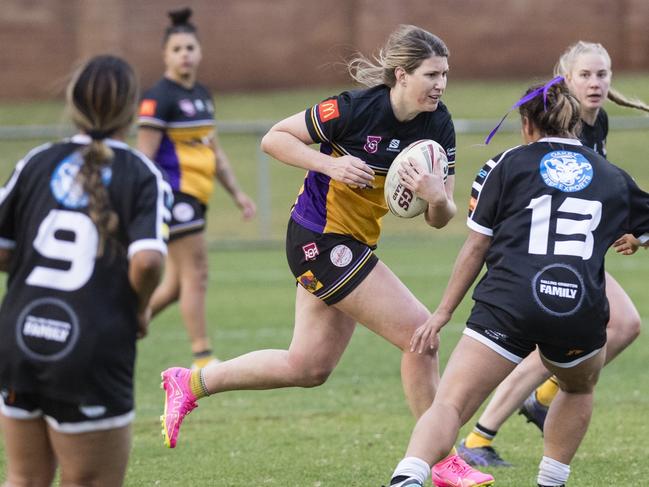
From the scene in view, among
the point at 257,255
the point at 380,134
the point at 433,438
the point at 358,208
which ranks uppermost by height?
the point at 380,134

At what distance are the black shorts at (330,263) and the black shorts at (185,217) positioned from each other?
9.89 ft

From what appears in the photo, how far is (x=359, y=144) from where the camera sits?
203 inches

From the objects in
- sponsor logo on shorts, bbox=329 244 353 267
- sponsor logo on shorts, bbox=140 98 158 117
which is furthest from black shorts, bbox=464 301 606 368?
sponsor logo on shorts, bbox=140 98 158 117

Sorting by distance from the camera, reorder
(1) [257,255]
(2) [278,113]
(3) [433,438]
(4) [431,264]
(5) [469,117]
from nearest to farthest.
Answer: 1. (3) [433,438]
2. (4) [431,264]
3. (1) [257,255]
4. (5) [469,117]
5. (2) [278,113]

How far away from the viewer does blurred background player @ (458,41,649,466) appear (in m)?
5.61

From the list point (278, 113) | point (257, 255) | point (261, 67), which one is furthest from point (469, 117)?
point (257, 255)

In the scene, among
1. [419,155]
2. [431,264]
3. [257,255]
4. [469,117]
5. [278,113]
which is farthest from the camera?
[278,113]

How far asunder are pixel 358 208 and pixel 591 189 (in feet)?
3.89

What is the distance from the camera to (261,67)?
3291 centimetres

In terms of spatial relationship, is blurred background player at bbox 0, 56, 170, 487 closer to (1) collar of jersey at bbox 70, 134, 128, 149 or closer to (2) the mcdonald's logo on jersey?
(1) collar of jersey at bbox 70, 134, 128, 149

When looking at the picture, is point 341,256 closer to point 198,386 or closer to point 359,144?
point 359,144

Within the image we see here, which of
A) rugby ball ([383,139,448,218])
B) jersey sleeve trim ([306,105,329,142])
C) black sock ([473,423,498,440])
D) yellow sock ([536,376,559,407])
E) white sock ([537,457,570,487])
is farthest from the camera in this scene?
yellow sock ([536,376,559,407])

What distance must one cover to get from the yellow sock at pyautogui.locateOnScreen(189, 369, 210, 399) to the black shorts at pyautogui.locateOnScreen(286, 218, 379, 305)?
0.73 meters

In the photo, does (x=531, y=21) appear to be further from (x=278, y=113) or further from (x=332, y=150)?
(x=332, y=150)
